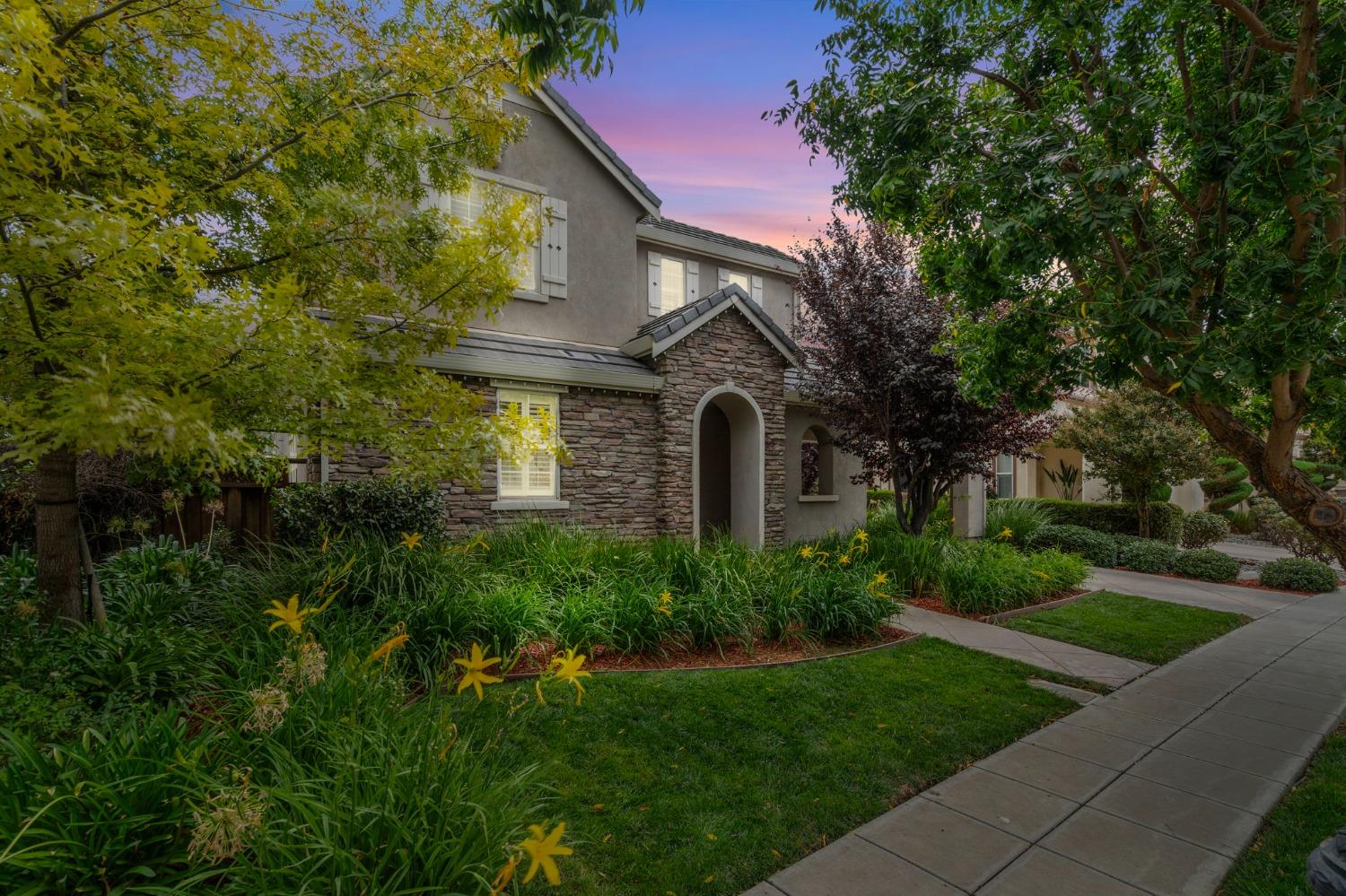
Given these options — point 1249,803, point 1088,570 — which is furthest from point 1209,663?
point 1088,570

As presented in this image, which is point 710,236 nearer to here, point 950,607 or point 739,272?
point 739,272

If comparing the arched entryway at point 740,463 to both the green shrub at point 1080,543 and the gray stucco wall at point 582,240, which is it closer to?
the gray stucco wall at point 582,240

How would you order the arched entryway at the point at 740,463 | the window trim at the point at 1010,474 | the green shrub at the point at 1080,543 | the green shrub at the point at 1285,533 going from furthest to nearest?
the window trim at the point at 1010,474 → the green shrub at the point at 1080,543 → the green shrub at the point at 1285,533 → the arched entryway at the point at 740,463

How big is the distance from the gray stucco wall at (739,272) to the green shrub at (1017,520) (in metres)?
6.45

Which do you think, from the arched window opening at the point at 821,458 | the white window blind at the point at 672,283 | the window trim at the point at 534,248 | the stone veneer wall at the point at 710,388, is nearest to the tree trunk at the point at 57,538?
the window trim at the point at 534,248

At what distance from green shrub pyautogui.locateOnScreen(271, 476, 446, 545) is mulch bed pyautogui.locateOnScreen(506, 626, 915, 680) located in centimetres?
288

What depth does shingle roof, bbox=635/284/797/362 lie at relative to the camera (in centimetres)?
1098

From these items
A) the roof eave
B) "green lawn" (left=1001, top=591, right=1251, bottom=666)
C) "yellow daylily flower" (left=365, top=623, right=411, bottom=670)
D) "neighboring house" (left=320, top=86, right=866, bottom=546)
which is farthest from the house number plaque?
the roof eave

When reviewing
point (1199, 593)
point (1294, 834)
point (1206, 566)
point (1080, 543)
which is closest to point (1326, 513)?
point (1294, 834)

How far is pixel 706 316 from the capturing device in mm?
11258

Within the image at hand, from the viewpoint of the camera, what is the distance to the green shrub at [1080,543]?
511 inches

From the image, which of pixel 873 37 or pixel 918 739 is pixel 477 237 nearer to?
pixel 873 37

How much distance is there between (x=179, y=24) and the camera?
3.65 metres

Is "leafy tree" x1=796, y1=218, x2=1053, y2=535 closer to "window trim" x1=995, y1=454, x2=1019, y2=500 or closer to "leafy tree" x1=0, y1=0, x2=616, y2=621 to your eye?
"leafy tree" x1=0, y1=0, x2=616, y2=621
